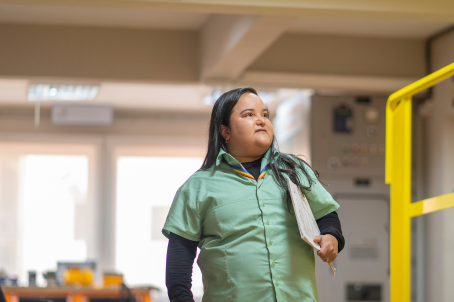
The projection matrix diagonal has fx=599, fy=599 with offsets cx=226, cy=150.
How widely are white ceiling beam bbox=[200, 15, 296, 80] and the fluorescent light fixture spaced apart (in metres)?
1.22

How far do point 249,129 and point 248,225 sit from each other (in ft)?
0.88

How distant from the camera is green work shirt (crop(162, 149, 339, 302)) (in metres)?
1.53

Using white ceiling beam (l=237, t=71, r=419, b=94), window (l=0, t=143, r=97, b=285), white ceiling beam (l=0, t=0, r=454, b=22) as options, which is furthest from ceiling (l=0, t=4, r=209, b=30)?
window (l=0, t=143, r=97, b=285)

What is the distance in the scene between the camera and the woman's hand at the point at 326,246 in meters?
1.47

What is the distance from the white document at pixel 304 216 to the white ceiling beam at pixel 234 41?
1856 millimetres

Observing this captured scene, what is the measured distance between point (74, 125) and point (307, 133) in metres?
3.09

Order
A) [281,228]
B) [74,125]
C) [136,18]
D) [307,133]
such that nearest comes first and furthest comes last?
[281,228] < [136,18] < [307,133] < [74,125]

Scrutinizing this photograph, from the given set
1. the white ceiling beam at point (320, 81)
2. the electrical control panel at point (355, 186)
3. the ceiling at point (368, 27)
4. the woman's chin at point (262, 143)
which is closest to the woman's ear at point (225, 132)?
the woman's chin at point (262, 143)

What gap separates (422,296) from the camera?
16.9ft

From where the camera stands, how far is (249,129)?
1.65 m

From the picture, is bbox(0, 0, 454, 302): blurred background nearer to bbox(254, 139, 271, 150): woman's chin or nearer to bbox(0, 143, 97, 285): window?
bbox(0, 143, 97, 285): window

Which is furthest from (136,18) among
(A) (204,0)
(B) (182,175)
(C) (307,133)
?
(B) (182,175)

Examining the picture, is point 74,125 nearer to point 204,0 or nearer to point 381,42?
point 381,42

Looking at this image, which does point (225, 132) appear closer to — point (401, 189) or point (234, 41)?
point (401, 189)
